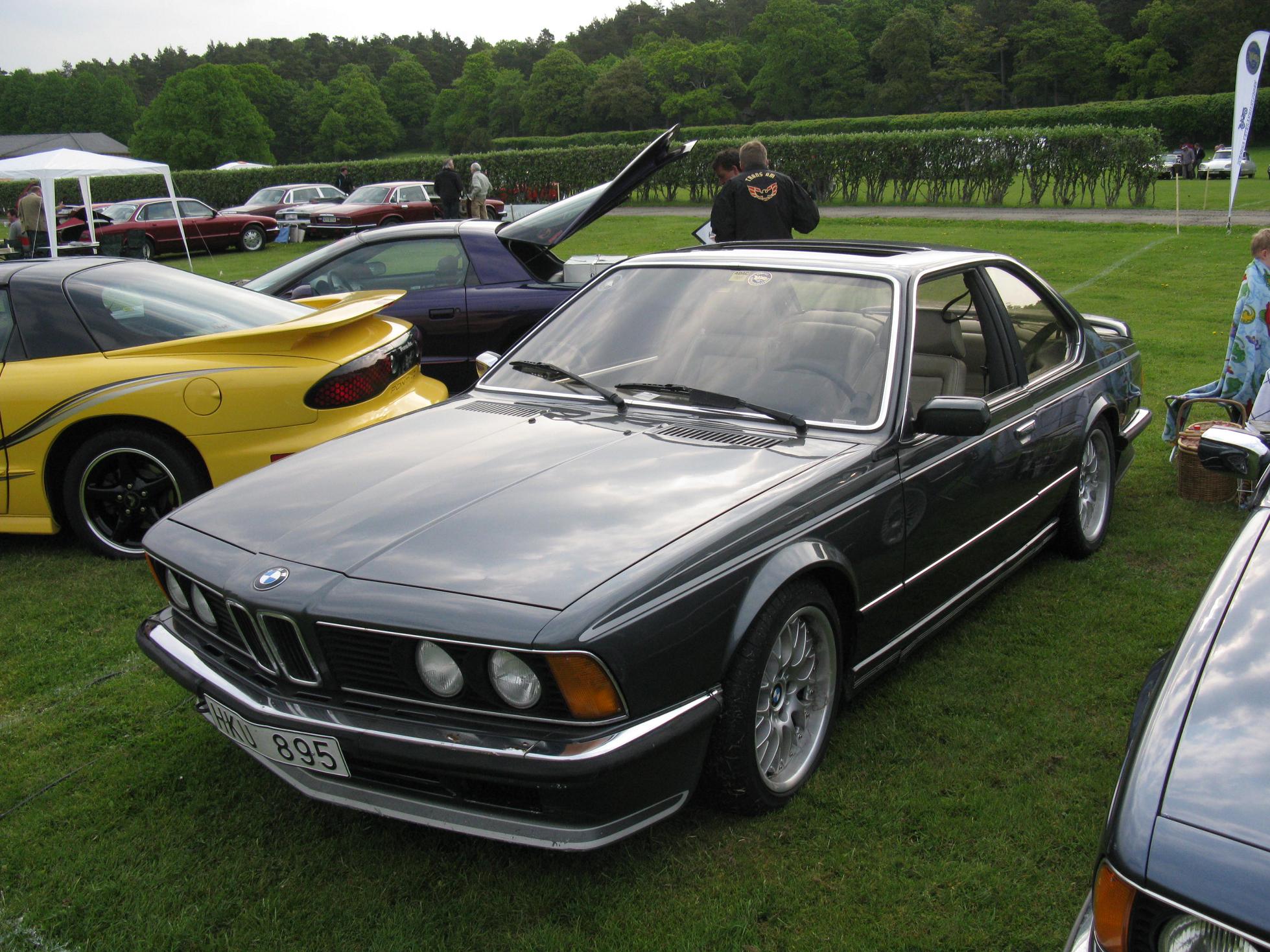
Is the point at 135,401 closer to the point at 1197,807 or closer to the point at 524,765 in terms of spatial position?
the point at 524,765

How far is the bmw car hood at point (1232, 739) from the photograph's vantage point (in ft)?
5.04

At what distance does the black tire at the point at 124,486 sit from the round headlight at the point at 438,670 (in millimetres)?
2903

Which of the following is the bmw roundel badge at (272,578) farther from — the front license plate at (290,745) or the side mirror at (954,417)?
the side mirror at (954,417)

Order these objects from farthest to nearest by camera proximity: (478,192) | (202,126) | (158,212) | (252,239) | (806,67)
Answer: (806,67)
(202,126)
(252,239)
(158,212)
(478,192)

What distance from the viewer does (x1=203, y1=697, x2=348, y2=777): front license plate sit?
2.50m

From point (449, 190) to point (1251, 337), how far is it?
18.4m

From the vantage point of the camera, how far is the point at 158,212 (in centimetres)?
2391

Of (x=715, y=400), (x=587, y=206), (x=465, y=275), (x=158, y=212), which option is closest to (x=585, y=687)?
(x=715, y=400)

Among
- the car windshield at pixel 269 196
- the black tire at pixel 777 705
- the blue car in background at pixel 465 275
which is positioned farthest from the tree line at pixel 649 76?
the black tire at pixel 777 705

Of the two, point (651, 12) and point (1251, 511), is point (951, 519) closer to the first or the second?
point (1251, 511)

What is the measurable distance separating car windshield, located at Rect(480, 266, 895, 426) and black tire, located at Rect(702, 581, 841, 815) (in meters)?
0.73

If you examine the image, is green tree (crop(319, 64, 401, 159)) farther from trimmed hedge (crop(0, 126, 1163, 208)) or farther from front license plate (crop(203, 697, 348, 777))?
front license plate (crop(203, 697, 348, 777))

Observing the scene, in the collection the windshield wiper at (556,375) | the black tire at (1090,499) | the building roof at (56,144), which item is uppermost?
the building roof at (56,144)

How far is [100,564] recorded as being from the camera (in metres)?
4.95
